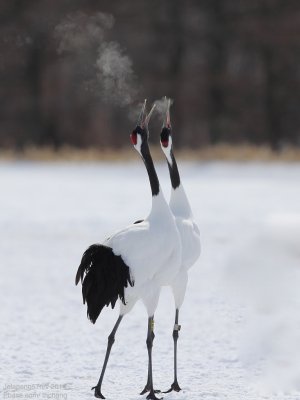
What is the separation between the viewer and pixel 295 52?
29.9 meters

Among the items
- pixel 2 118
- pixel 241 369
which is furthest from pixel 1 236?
pixel 2 118

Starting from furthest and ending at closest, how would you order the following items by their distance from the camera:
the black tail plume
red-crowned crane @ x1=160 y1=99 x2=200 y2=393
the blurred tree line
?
the blurred tree line
red-crowned crane @ x1=160 y1=99 x2=200 y2=393
the black tail plume

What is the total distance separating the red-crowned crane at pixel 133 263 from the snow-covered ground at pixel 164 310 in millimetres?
609

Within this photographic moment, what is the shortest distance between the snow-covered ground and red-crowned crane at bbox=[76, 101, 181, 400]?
61 cm

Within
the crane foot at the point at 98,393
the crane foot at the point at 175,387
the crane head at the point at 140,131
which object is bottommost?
the crane foot at the point at 175,387

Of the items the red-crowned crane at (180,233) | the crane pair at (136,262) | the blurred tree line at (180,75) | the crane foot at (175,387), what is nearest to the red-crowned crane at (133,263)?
the crane pair at (136,262)

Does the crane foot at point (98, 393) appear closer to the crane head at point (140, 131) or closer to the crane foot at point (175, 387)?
the crane foot at point (175, 387)

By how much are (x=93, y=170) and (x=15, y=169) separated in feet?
7.01

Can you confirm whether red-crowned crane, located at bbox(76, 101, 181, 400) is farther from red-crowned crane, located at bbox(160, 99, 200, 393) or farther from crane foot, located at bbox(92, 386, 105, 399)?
red-crowned crane, located at bbox(160, 99, 200, 393)

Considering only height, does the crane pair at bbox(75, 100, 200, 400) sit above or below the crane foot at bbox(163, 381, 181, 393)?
above

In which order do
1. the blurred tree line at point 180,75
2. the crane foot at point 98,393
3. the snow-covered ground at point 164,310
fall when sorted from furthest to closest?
the blurred tree line at point 180,75 → the snow-covered ground at point 164,310 → the crane foot at point 98,393

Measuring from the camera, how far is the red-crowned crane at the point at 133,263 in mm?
5000

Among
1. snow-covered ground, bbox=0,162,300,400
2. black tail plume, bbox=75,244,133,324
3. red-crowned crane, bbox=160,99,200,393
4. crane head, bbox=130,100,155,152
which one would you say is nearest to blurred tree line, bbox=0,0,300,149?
snow-covered ground, bbox=0,162,300,400

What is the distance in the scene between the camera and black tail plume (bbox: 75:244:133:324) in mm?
4973
